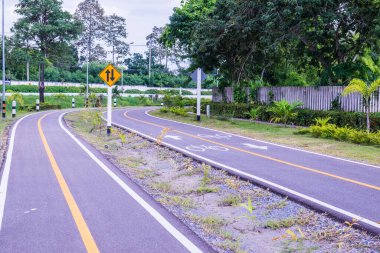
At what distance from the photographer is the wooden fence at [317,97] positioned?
22125 millimetres

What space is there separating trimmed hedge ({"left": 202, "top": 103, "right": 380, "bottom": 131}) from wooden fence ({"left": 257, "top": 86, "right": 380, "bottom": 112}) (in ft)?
4.37

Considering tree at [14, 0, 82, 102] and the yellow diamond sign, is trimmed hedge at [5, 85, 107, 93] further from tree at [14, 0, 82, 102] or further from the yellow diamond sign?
the yellow diamond sign

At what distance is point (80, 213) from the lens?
7047 mm

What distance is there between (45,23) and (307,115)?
34.1m

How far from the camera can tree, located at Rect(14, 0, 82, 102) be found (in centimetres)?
4678

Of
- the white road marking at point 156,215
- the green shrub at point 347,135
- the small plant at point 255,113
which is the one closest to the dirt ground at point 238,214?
the white road marking at point 156,215

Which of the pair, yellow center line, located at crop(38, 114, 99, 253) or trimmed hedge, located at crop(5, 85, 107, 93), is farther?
trimmed hedge, located at crop(5, 85, 107, 93)

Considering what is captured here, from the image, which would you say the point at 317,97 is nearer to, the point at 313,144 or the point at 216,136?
the point at 216,136

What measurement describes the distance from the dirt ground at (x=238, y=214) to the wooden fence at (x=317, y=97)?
12729 millimetres

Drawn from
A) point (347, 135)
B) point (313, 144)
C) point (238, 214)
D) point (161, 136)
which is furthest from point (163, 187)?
point (347, 135)

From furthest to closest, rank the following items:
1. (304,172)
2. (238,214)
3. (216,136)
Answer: (216,136) → (304,172) → (238,214)

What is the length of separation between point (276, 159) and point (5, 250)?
28.0ft

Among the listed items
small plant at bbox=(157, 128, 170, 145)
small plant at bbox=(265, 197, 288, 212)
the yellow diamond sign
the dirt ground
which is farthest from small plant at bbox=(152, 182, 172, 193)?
the yellow diamond sign

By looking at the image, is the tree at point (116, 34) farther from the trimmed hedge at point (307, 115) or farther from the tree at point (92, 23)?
the trimmed hedge at point (307, 115)
